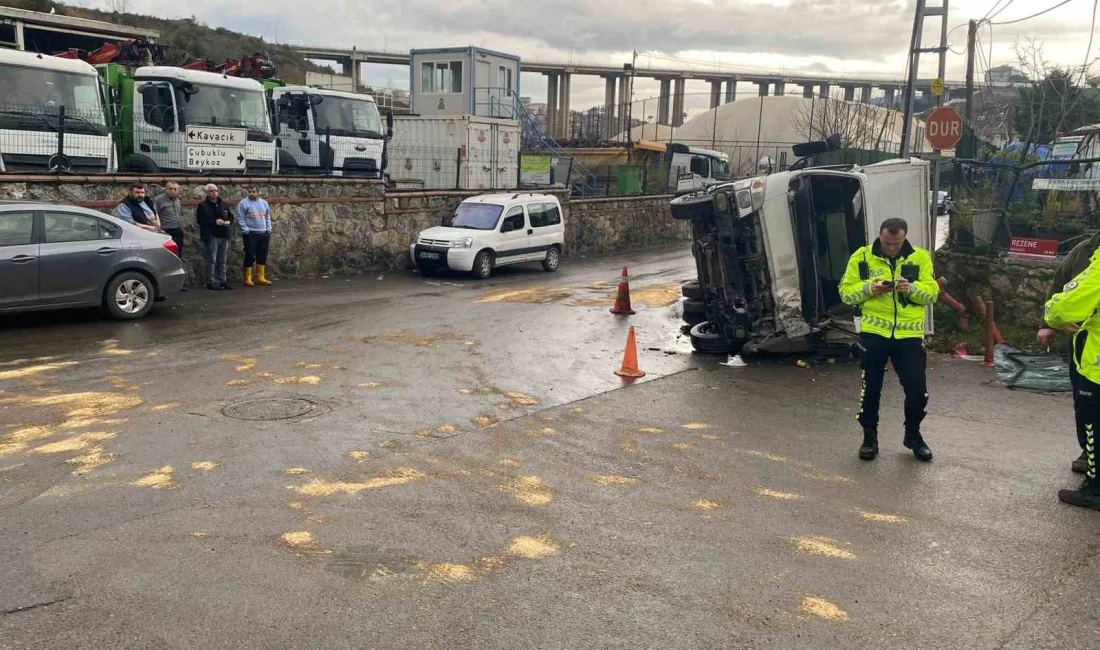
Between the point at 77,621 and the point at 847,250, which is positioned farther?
the point at 847,250

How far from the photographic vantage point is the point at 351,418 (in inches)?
289

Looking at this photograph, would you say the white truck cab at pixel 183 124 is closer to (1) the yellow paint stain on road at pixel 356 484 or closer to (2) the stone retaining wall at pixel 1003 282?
(1) the yellow paint stain on road at pixel 356 484

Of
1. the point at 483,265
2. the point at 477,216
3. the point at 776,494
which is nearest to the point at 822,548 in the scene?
the point at 776,494

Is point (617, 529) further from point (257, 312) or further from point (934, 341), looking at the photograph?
point (257, 312)

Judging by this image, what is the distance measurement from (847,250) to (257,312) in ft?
28.1

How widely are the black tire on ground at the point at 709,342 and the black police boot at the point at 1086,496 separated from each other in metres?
5.23

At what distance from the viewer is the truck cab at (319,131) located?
1941 cm

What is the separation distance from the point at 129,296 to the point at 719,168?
29640mm

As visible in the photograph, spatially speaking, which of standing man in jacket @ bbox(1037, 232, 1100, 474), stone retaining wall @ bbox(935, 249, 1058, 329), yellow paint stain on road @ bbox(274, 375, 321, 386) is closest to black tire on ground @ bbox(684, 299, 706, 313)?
stone retaining wall @ bbox(935, 249, 1058, 329)

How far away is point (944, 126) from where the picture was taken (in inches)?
524

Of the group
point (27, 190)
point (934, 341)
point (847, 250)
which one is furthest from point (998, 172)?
point (27, 190)

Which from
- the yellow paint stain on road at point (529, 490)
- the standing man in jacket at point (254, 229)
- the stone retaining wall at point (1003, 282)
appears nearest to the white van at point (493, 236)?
the standing man in jacket at point (254, 229)

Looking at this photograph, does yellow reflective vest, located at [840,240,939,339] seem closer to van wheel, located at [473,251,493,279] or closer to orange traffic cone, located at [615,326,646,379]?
orange traffic cone, located at [615,326,646,379]

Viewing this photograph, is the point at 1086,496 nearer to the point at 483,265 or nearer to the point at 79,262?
the point at 79,262
